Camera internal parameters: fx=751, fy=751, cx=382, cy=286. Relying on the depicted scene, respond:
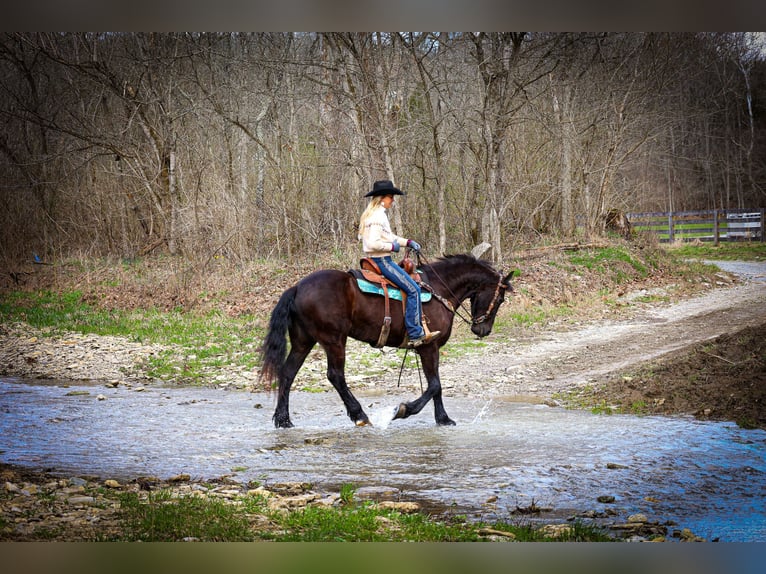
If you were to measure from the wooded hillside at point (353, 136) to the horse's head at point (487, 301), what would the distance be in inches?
70.5

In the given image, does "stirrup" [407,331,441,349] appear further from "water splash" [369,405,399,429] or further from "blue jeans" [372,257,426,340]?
"water splash" [369,405,399,429]

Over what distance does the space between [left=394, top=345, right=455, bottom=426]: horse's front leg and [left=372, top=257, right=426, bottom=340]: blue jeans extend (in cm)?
24

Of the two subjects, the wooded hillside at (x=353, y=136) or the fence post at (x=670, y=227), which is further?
the fence post at (x=670, y=227)

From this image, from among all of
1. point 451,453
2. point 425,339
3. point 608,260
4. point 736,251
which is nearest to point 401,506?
point 451,453

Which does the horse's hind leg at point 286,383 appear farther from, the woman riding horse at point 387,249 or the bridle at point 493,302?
the bridle at point 493,302

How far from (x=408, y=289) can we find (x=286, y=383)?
1.28 metres

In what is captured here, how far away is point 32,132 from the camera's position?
7277 mm

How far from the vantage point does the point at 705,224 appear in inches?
258

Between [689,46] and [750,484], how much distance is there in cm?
355

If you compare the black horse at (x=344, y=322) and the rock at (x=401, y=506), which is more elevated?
the black horse at (x=344, y=322)

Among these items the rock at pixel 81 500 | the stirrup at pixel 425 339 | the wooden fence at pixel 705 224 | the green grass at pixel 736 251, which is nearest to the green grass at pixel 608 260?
the wooden fence at pixel 705 224

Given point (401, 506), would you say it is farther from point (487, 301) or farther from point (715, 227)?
point (715, 227)

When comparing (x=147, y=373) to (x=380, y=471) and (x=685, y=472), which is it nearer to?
(x=380, y=471)

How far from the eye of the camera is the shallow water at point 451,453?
4504 millimetres
